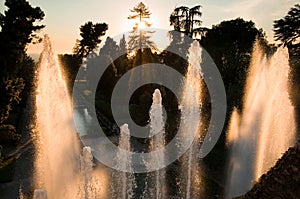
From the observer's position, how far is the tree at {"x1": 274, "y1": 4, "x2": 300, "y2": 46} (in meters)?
29.5

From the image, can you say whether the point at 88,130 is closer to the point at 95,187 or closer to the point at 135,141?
the point at 135,141

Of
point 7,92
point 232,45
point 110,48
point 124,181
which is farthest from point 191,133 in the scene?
point 110,48

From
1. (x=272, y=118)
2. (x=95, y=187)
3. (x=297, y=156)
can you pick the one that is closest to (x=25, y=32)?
(x=95, y=187)

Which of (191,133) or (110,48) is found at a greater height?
(110,48)

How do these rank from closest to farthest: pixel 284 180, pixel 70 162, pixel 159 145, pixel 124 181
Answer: pixel 284 180 < pixel 70 162 < pixel 124 181 < pixel 159 145

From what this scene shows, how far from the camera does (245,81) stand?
2169cm

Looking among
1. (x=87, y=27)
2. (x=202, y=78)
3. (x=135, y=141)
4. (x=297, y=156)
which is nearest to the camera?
(x=297, y=156)

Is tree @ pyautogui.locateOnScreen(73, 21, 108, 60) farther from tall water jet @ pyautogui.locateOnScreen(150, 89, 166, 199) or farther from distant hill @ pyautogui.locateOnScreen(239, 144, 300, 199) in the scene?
distant hill @ pyautogui.locateOnScreen(239, 144, 300, 199)

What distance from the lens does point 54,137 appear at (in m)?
13.4

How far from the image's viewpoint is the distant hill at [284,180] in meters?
4.98

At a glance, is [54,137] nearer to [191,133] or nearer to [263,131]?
[191,133]

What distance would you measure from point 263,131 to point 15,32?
13.7 m

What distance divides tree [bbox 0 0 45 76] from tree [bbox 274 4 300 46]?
75.0 feet

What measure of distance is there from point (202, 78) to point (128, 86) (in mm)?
7007
